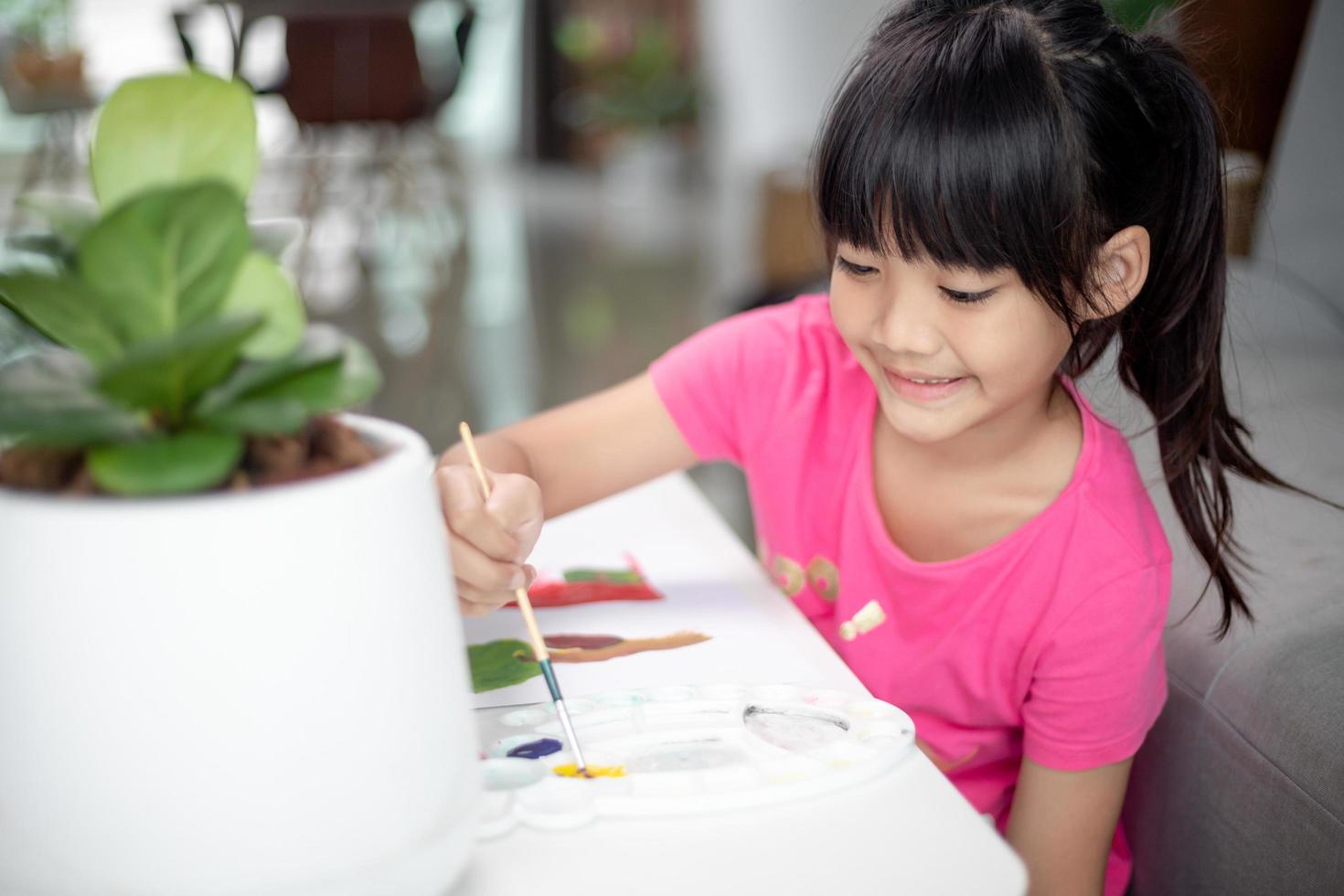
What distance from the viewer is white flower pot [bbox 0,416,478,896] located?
34 centimetres

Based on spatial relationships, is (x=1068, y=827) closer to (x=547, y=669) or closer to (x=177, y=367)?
(x=547, y=669)

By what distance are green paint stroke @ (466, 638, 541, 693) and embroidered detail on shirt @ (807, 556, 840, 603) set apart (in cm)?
31

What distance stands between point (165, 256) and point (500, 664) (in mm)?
337

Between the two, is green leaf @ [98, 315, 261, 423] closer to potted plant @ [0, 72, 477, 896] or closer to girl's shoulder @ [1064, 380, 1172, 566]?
potted plant @ [0, 72, 477, 896]

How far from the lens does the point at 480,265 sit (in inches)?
183

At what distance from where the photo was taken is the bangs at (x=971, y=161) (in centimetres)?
69

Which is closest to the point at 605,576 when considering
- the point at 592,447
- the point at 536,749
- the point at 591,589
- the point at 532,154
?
the point at 591,589

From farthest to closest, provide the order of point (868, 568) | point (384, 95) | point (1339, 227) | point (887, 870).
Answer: point (384, 95), point (1339, 227), point (868, 568), point (887, 870)

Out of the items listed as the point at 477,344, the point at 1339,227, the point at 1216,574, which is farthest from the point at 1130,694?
the point at 477,344

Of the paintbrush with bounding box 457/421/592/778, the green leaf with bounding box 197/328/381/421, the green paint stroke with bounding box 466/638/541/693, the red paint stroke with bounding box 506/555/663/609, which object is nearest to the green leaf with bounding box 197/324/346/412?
the green leaf with bounding box 197/328/381/421

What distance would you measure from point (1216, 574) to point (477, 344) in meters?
2.75

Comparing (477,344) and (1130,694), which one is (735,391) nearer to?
(1130,694)

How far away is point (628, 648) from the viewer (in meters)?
0.66

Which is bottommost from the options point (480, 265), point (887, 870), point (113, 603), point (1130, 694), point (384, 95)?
point (480, 265)
